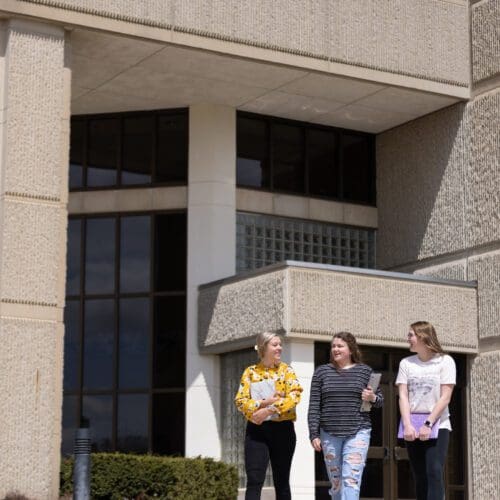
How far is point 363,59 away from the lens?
60.6ft

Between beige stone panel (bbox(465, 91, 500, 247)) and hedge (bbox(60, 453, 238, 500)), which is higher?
beige stone panel (bbox(465, 91, 500, 247))

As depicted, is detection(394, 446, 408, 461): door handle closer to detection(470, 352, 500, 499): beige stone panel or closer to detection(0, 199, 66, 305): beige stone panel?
detection(470, 352, 500, 499): beige stone panel

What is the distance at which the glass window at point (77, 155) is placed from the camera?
2045 centimetres

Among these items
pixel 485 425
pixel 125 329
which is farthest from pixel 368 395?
pixel 125 329

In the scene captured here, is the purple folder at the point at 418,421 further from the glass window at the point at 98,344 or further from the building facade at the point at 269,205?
the glass window at the point at 98,344

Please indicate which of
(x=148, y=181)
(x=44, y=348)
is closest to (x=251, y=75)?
(x=148, y=181)

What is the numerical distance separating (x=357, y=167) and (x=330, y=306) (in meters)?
4.55

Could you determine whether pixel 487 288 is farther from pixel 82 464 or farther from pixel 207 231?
pixel 82 464

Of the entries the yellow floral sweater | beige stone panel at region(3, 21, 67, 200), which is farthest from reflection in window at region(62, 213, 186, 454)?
the yellow floral sweater

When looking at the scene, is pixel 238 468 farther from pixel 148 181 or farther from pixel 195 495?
pixel 148 181

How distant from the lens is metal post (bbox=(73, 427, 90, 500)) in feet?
41.9

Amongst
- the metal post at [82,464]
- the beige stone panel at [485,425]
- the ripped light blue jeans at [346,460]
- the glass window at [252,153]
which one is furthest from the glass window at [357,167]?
the ripped light blue jeans at [346,460]

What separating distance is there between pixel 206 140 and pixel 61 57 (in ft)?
14.4

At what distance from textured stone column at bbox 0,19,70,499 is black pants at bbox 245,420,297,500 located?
16.3 feet
